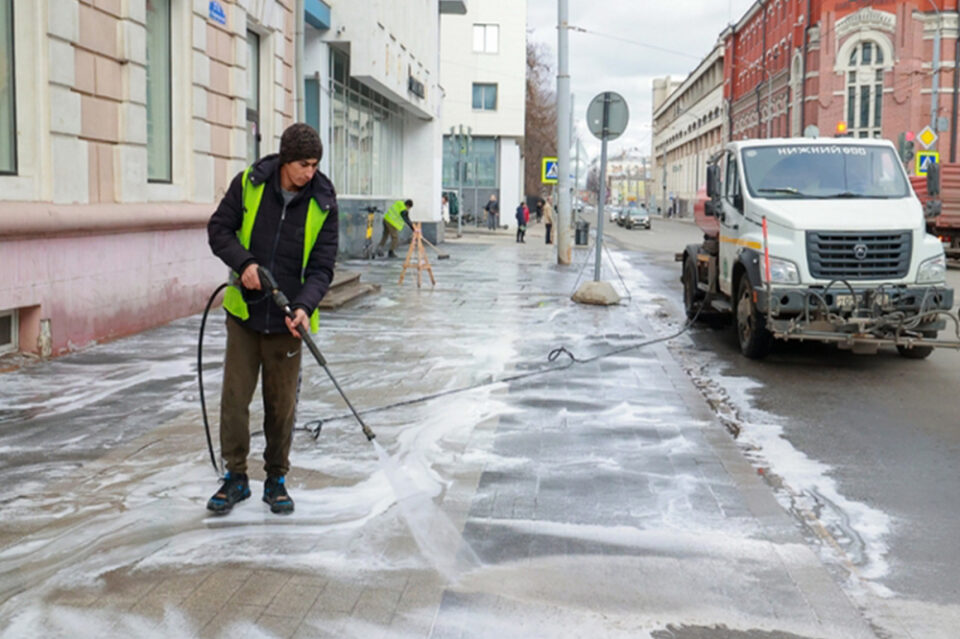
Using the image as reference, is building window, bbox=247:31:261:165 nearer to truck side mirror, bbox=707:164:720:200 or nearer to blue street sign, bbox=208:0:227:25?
blue street sign, bbox=208:0:227:25

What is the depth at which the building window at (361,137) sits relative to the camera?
2456cm

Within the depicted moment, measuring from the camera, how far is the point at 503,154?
188 feet

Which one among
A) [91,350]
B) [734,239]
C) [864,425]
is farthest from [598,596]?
[734,239]

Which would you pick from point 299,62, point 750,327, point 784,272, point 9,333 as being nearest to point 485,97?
point 299,62

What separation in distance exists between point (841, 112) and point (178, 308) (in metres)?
57.7

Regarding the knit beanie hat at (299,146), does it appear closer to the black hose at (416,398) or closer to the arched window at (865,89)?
the black hose at (416,398)

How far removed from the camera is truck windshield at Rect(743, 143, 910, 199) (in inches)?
439

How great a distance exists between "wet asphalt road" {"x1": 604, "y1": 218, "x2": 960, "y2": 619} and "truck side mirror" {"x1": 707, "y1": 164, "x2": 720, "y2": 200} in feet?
5.71

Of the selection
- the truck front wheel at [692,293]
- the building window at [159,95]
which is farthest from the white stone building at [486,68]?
the building window at [159,95]

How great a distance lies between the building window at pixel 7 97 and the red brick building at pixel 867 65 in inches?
2029

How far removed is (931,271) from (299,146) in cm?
755

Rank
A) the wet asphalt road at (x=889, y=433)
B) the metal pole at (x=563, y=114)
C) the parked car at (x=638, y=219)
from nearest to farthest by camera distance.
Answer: the wet asphalt road at (x=889, y=433) < the metal pole at (x=563, y=114) < the parked car at (x=638, y=219)

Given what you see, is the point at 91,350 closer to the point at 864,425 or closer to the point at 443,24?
the point at 864,425

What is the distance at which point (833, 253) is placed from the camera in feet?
33.4
